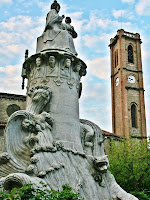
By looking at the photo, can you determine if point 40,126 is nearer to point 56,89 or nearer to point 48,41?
point 56,89

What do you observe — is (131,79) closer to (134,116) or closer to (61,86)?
(134,116)

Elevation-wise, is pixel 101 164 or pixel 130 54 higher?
pixel 130 54

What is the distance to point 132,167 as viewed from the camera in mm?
22000

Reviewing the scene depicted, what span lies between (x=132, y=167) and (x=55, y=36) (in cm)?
1717

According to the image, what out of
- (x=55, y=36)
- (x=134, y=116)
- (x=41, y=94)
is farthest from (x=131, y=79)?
(x=41, y=94)

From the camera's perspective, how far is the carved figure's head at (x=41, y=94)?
5.99 meters

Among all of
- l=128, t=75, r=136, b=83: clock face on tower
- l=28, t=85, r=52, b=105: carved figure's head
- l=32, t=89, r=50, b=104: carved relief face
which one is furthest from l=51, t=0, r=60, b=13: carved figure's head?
l=128, t=75, r=136, b=83: clock face on tower

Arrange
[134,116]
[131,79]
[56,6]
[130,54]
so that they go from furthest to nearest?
[130,54], [131,79], [134,116], [56,6]

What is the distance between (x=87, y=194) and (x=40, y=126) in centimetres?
159

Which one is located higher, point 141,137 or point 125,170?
point 141,137

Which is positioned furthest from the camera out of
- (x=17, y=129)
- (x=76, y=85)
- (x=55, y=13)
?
(x=55, y=13)

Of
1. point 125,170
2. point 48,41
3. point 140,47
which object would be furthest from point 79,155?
point 140,47

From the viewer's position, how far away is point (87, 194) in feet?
17.5

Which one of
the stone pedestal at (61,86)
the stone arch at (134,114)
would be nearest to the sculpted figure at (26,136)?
the stone pedestal at (61,86)
